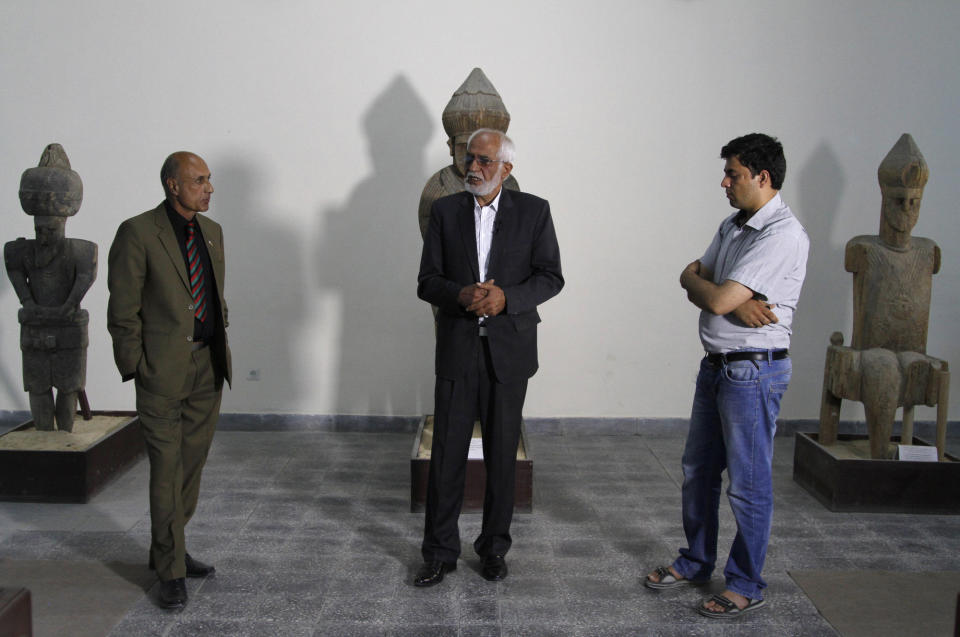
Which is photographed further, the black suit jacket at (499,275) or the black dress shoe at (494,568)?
the black dress shoe at (494,568)

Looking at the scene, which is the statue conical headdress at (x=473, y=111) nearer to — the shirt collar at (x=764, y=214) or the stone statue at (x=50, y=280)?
the shirt collar at (x=764, y=214)

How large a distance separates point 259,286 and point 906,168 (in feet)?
12.4

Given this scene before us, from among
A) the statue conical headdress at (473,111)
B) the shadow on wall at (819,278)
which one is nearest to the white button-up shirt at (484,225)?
the statue conical headdress at (473,111)

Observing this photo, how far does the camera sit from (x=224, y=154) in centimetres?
519

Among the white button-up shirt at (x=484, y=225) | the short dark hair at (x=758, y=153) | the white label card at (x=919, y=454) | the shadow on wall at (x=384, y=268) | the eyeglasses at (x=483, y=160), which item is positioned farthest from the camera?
the shadow on wall at (x=384, y=268)

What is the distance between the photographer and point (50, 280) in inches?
165

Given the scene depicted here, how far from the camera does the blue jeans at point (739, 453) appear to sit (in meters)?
2.87

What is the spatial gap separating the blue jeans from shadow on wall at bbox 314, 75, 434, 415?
2523 mm

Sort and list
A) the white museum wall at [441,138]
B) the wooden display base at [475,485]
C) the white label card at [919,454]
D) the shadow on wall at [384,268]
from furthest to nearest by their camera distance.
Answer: the shadow on wall at [384,268] < the white museum wall at [441,138] < the white label card at [919,454] < the wooden display base at [475,485]

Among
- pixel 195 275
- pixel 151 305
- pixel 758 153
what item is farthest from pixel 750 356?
pixel 151 305

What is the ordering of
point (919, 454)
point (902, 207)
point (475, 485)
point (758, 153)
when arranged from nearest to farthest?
point (758, 153) → point (475, 485) → point (919, 454) → point (902, 207)

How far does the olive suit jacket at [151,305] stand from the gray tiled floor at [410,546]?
0.87 metres

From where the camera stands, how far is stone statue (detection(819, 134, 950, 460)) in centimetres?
415

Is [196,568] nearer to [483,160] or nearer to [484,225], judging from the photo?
[484,225]
